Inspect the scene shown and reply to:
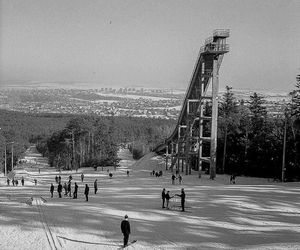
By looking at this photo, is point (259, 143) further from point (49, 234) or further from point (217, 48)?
point (49, 234)

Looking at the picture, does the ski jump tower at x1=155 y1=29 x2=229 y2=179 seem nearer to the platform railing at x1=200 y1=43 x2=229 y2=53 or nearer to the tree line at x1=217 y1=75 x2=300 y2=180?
the platform railing at x1=200 y1=43 x2=229 y2=53

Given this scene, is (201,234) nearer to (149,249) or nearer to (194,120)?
(149,249)

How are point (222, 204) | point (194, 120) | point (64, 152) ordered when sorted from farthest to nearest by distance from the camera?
point (64, 152) → point (194, 120) → point (222, 204)

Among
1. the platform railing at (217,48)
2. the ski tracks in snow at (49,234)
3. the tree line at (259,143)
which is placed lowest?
the ski tracks in snow at (49,234)

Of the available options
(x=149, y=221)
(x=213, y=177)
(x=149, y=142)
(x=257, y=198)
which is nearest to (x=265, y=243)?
(x=149, y=221)

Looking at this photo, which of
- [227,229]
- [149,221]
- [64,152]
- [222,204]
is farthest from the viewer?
[64,152]

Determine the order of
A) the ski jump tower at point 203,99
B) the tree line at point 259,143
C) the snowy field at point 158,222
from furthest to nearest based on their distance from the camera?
1. the ski jump tower at point 203,99
2. the tree line at point 259,143
3. the snowy field at point 158,222

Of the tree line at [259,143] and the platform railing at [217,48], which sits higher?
the platform railing at [217,48]

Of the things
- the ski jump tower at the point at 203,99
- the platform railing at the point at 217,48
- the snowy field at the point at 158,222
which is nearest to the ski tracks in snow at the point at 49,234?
the snowy field at the point at 158,222

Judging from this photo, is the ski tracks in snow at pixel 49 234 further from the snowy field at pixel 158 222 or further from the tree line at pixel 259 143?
the tree line at pixel 259 143

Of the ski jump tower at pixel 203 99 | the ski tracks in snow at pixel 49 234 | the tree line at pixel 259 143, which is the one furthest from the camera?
the ski jump tower at pixel 203 99

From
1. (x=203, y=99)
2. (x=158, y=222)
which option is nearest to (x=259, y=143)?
(x=203, y=99)
